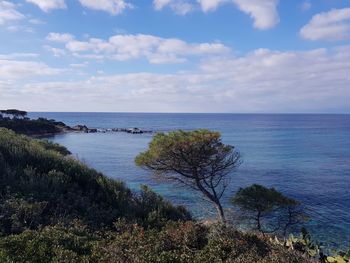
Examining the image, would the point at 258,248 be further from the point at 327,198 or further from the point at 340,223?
the point at 327,198

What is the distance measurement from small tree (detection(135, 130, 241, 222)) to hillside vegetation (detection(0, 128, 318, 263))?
715 cm

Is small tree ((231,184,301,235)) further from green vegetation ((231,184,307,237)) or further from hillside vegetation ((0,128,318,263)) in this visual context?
hillside vegetation ((0,128,318,263))

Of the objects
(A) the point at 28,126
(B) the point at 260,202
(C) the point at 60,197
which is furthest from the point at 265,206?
(A) the point at 28,126

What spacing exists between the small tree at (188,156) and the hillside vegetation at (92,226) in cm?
715

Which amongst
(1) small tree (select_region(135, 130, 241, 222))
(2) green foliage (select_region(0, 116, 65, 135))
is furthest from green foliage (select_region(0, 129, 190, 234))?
(2) green foliage (select_region(0, 116, 65, 135))

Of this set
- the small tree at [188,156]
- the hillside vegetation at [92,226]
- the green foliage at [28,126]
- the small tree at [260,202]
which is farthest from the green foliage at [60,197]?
the green foliage at [28,126]

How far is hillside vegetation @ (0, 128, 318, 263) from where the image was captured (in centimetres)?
663

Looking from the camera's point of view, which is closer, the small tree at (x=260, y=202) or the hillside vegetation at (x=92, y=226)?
the hillside vegetation at (x=92, y=226)

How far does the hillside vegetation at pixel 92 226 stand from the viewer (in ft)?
21.8

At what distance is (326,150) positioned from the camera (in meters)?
65.4

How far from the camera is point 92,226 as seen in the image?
8930mm

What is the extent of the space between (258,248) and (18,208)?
5.19 m

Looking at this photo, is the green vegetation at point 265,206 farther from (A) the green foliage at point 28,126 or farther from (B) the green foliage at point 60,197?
(A) the green foliage at point 28,126

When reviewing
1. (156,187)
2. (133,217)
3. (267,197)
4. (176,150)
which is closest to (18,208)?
(133,217)
